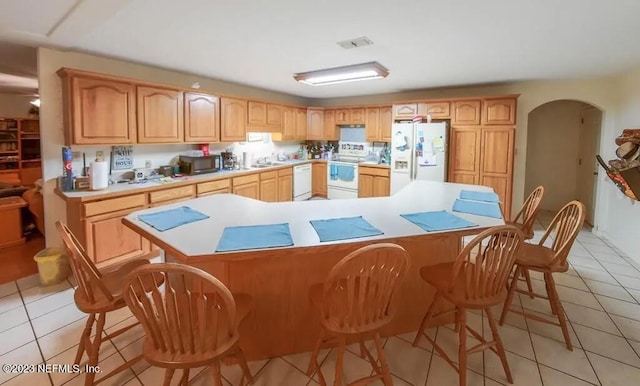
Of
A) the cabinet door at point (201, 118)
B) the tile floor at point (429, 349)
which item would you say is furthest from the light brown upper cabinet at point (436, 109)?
the cabinet door at point (201, 118)

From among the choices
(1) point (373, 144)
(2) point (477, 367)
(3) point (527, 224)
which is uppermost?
(1) point (373, 144)

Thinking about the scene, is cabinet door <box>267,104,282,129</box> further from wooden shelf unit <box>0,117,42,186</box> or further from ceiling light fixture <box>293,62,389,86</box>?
wooden shelf unit <box>0,117,42,186</box>

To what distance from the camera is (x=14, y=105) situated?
23.9ft

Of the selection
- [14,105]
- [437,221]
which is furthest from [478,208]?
[14,105]

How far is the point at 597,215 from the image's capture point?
469cm

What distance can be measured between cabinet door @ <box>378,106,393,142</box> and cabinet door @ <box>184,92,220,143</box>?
297 centimetres

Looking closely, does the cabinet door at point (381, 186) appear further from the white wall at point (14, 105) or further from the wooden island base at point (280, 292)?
the white wall at point (14, 105)

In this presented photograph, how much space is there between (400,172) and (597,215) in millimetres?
2785

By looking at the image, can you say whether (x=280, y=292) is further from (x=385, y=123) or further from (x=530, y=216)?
(x=385, y=123)

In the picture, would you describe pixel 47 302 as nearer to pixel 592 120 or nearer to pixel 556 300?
pixel 556 300

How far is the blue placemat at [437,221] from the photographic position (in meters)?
2.10

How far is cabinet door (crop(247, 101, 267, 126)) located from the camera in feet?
17.3

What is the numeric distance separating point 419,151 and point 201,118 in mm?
3265

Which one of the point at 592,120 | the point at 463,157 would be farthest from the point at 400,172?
the point at 592,120
